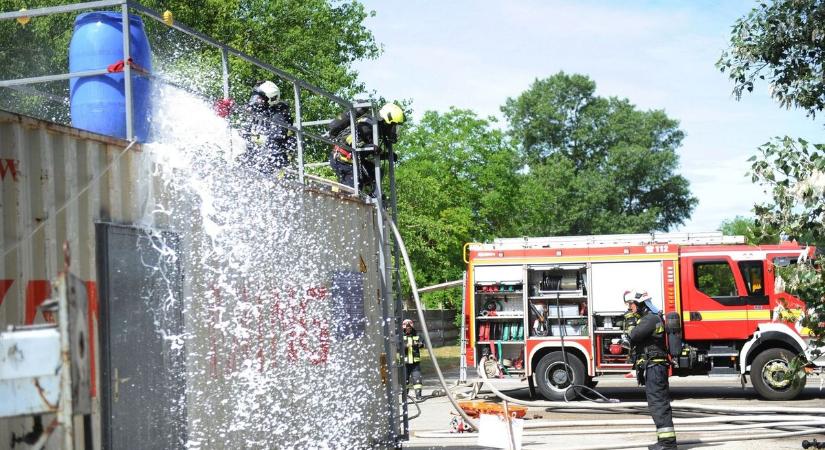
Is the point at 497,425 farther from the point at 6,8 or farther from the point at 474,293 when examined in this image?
the point at 6,8

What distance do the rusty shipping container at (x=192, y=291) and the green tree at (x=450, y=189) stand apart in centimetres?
2361

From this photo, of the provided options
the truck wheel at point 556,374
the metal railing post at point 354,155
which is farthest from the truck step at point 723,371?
the metal railing post at point 354,155

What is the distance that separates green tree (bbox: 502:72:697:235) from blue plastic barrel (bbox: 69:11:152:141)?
5578cm

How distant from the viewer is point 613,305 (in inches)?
691

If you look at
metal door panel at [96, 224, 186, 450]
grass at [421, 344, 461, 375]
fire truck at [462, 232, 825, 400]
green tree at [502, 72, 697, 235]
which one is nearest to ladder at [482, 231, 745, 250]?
fire truck at [462, 232, 825, 400]

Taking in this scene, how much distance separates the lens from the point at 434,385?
2383 centimetres

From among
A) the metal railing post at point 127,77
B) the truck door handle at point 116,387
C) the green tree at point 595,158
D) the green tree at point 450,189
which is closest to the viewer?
the truck door handle at point 116,387

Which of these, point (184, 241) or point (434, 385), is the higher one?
point (184, 241)

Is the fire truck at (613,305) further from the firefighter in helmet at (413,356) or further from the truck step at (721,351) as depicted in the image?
the firefighter in helmet at (413,356)

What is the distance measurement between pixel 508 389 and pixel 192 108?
1492 centimetres

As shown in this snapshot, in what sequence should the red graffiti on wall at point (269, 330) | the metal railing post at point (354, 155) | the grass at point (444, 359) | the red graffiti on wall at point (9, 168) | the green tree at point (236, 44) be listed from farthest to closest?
the grass at point (444, 359) < the green tree at point (236, 44) < the metal railing post at point (354, 155) < the red graffiti on wall at point (269, 330) < the red graffiti on wall at point (9, 168)

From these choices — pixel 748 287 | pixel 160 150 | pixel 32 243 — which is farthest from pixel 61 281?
pixel 748 287

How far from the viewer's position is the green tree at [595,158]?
64312 millimetres

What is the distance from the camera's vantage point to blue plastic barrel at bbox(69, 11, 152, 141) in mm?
6426
